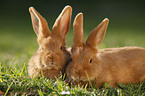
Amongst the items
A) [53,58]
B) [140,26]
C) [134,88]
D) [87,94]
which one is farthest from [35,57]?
[140,26]

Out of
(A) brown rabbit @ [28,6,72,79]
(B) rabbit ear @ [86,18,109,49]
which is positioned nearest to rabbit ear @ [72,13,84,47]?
(B) rabbit ear @ [86,18,109,49]

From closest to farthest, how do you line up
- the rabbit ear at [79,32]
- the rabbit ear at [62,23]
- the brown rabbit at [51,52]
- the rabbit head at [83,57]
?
the rabbit head at [83,57] → the brown rabbit at [51,52] → the rabbit ear at [79,32] → the rabbit ear at [62,23]

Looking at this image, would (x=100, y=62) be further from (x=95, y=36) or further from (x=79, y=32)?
(x=79, y=32)

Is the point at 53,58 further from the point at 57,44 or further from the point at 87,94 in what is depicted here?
the point at 87,94

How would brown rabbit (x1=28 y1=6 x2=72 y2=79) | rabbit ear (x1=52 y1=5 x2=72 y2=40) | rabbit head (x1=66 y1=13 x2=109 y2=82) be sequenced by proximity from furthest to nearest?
rabbit ear (x1=52 y1=5 x2=72 y2=40)
brown rabbit (x1=28 y1=6 x2=72 y2=79)
rabbit head (x1=66 y1=13 x2=109 y2=82)

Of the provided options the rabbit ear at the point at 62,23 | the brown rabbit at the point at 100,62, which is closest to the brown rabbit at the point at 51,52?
the rabbit ear at the point at 62,23

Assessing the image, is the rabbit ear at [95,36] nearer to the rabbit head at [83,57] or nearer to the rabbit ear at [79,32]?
the rabbit head at [83,57]

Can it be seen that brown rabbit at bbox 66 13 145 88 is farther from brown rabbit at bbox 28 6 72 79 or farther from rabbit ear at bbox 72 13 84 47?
brown rabbit at bbox 28 6 72 79
